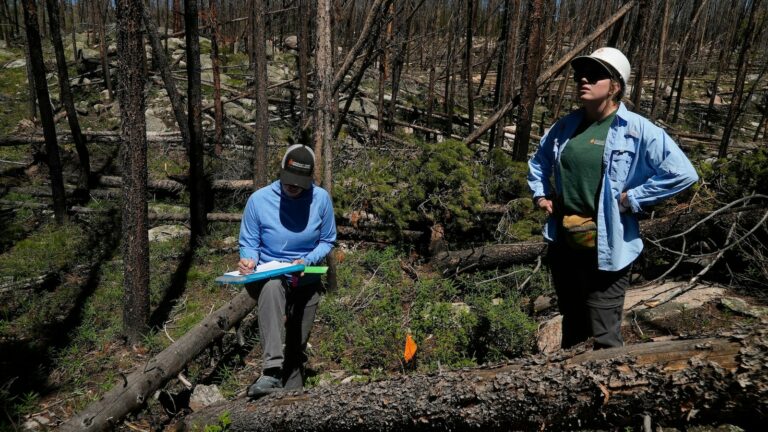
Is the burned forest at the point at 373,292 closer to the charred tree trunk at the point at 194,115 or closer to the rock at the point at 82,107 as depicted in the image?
the charred tree trunk at the point at 194,115

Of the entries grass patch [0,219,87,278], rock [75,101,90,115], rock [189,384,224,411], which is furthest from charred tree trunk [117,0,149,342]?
rock [75,101,90,115]

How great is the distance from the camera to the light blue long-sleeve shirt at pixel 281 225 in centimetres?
365

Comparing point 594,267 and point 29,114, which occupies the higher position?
point 594,267

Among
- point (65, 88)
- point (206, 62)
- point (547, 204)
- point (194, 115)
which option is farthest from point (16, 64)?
point (547, 204)

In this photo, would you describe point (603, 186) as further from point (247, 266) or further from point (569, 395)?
point (247, 266)

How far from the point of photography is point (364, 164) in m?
9.69

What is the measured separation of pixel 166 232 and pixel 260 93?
3.20 meters

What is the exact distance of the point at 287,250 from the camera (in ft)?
12.3

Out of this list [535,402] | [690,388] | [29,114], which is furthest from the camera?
[29,114]

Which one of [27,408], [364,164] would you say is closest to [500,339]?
[27,408]

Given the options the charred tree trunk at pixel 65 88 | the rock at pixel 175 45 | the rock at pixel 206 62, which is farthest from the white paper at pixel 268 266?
the rock at pixel 175 45

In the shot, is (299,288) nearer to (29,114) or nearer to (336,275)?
(336,275)

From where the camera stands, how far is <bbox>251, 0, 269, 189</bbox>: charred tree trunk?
859cm

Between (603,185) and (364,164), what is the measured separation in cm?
728
